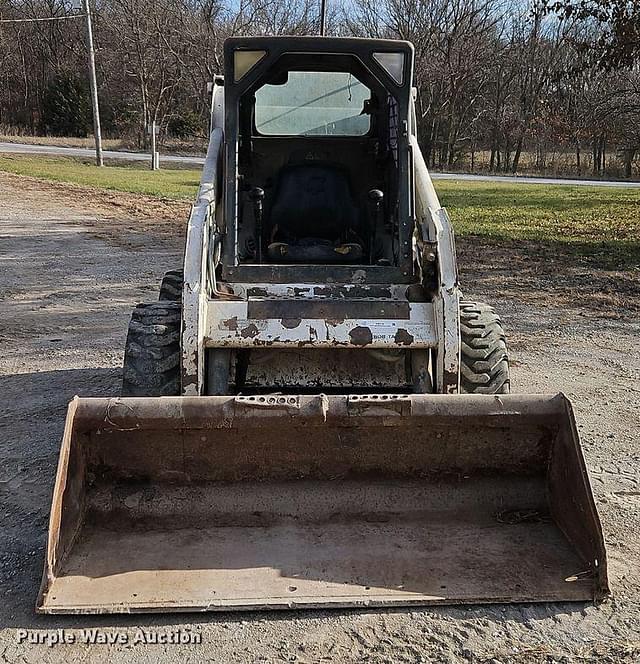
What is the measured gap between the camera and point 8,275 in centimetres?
988

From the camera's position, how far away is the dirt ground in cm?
296

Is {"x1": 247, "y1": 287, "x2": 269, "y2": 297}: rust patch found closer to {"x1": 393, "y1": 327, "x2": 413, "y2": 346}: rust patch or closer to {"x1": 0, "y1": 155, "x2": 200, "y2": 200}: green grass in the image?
{"x1": 393, "y1": 327, "x2": 413, "y2": 346}: rust patch

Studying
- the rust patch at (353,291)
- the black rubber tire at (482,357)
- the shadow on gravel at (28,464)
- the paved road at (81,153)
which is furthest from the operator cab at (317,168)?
the paved road at (81,153)

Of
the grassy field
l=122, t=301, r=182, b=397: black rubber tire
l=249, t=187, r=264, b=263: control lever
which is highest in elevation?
l=249, t=187, r=264, b=263: control lever

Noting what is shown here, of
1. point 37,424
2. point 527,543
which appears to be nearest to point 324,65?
point 37,424

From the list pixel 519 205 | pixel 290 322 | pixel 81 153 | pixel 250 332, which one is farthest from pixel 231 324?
pixel 81 153

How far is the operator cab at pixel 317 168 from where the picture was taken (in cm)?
526

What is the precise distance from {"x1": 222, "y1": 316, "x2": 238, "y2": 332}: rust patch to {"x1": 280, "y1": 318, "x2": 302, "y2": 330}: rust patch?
23 centimetres

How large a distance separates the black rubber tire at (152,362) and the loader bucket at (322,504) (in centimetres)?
57

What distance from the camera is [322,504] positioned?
3641 mm

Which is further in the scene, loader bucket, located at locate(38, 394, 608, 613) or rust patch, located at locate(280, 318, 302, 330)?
rust patch, located at locate(280, 318, 302, 330)

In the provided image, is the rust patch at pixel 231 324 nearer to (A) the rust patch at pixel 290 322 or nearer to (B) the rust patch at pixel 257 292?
(A) the rust patch at pixel 290 322

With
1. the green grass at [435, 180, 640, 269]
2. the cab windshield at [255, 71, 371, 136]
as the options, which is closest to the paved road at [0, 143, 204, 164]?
the green grass at [435, 180, 640, 269]

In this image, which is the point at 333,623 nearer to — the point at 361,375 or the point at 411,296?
the point at 361,375
